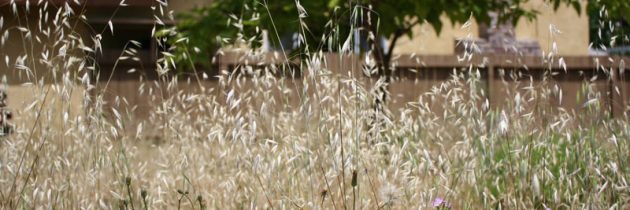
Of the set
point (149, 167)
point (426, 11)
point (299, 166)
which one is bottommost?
point (149, 167)

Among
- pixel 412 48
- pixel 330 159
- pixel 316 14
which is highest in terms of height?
pixel 316 14

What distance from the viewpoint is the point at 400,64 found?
10664 millimetres

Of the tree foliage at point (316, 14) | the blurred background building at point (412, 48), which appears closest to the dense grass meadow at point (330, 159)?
the tree foliage at point (316, 14)

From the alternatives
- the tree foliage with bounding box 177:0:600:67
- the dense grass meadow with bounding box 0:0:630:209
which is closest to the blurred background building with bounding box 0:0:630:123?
the tree foliage with bounding box 177:0:600:67

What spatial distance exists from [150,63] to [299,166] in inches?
331

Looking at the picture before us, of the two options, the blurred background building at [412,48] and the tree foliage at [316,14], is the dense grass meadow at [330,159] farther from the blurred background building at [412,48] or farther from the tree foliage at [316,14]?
the blurred background building at [412,48]

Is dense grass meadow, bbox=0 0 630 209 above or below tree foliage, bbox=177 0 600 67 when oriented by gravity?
Result: below

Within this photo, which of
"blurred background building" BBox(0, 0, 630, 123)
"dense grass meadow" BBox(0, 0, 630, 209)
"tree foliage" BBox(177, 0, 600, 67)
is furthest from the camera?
"blurred background building" BBox(0, 0, 630, 123)

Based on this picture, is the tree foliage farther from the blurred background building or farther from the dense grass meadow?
the blurred background building

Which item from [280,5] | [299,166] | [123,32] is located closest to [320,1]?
[280,5]

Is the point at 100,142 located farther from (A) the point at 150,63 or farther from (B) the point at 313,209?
(A) the point at 150,63

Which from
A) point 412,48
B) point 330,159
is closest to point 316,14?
point 330,159

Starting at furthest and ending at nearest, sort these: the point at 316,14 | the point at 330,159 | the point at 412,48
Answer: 1. the point at 412,48
2. the point at 316,14
3. the point at 330,159

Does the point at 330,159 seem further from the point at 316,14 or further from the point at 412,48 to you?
the point at 412,48
